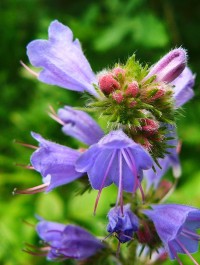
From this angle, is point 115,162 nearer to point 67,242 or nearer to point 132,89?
point 132,89

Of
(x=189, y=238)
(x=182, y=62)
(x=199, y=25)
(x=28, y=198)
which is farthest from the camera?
(x=199, y=25)

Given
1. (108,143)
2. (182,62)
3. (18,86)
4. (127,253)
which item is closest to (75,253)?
(127,253)

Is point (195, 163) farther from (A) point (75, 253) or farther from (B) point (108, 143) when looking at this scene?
(B) point (108, 143)

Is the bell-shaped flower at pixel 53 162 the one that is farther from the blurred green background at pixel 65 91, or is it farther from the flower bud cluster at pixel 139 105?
the blurred green background at pixel 65 91

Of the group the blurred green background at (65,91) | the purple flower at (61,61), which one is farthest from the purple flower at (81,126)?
the blurred green background at (65,91)

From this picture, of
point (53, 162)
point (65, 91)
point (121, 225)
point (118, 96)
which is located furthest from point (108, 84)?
point (65, 91)
